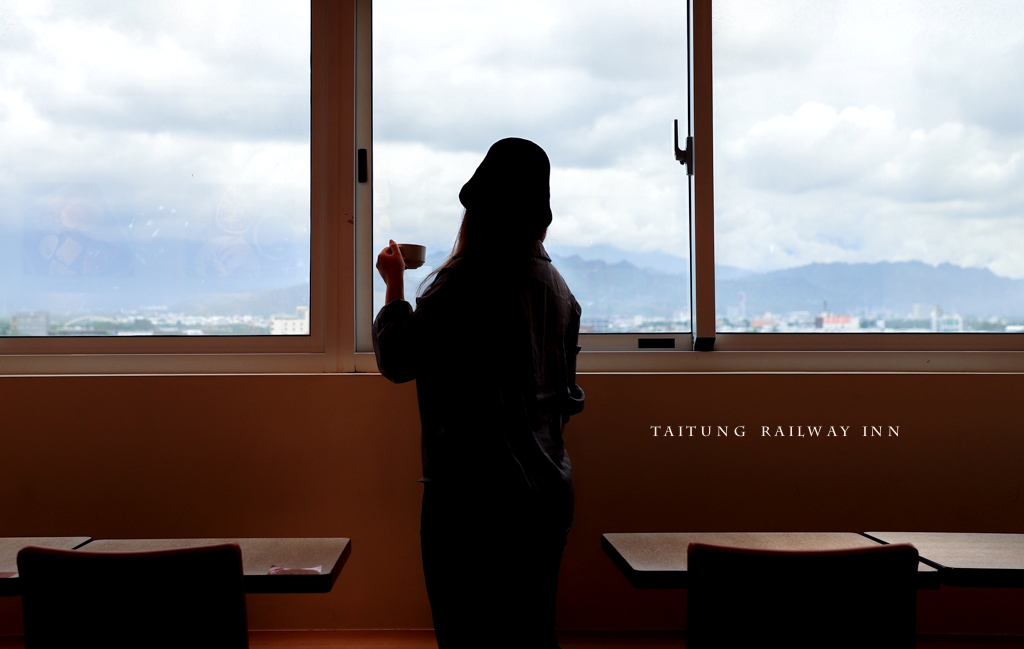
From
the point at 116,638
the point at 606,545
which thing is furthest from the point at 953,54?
the point at 116,638

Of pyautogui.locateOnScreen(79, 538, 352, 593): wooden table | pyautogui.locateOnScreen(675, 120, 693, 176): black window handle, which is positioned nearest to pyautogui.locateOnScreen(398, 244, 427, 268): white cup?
pyautogui.locateOnScreen(79, 538, 352, 593): wooden table

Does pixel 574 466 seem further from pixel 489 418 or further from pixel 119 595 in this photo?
pixel 119 595

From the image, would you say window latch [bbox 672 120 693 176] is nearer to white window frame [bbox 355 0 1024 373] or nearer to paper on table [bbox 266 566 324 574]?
white window frame [bbox 355 0 1024 373]

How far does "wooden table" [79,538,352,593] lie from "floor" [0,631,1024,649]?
0.79 m

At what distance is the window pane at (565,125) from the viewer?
2420 millimetres

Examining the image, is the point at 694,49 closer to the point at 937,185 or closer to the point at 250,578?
the point at 937,185

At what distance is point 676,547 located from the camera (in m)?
1.52

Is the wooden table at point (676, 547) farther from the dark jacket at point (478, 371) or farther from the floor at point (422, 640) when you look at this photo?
the floor at point (422, 640)

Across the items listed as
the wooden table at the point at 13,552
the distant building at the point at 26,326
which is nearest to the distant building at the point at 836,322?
the wooden table at the point at 13,552

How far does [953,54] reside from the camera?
2.48m

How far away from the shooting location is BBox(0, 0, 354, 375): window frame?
2344mm

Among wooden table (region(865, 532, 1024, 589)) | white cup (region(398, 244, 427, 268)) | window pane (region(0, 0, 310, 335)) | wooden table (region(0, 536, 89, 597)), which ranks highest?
window pane (region(0, 0, 310, 335))

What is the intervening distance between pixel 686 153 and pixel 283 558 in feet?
6.17

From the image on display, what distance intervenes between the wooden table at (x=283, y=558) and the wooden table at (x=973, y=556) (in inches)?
49.0
